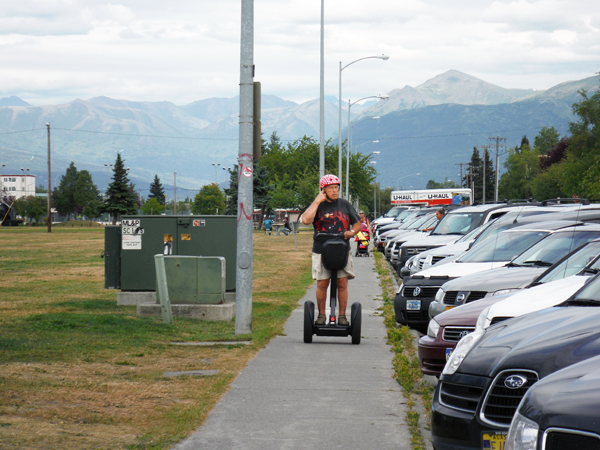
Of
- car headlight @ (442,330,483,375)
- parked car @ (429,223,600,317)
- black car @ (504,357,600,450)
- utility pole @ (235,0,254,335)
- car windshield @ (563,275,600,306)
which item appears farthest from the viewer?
utility pole @ (235,0,254,335)

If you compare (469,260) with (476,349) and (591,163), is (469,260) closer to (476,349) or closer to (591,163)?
(476,349)

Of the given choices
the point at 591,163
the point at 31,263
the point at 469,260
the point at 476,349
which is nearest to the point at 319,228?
the point at 469,260

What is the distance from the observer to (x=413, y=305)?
10328 millimetres

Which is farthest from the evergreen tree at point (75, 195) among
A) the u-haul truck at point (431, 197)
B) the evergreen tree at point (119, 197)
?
the u-haul truck at point (431, 197)

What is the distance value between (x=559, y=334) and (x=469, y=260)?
703 centimetres

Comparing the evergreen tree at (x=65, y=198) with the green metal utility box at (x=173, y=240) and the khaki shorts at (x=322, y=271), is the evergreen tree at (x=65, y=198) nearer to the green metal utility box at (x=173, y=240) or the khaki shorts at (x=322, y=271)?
the green metal utility box at (x=173, y=240)

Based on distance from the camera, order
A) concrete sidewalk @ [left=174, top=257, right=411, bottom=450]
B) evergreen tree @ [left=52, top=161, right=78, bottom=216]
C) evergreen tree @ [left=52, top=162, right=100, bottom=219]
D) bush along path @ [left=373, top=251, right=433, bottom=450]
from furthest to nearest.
→ evergreen tree @ [left=52, top=161, right=78, bottom=216], evergreen tree @ [left=52, top=162, right=100, bottom=219], bush along path @ [left=373, top=251, right=433, bottom=450], concrete sidewalk @ [left=174, top=257, right=411, bottom=450]

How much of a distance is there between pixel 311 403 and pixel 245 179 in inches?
167

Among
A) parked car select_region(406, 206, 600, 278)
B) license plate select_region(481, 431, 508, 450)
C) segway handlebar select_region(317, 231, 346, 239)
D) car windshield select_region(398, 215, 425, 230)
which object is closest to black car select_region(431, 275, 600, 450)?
license plate select_region(481, 431, 508, 450)

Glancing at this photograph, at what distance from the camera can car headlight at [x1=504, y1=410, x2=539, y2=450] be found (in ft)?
9.89

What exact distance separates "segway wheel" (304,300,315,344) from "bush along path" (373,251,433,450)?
998 mm

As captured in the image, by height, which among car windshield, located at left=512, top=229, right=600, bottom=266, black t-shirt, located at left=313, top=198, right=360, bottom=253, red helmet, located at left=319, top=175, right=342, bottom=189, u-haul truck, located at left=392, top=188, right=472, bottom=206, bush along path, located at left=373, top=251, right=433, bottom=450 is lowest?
bush along path, located at left=373, top=251, right=433, bottom=450

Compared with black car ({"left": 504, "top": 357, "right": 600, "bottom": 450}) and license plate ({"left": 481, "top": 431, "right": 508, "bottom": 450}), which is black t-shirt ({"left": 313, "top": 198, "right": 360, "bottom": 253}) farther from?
black car ({"left": 504, "top": 357, "right": 600, "bottom": 450})

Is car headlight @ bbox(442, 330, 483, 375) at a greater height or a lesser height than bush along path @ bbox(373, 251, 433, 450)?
greater
